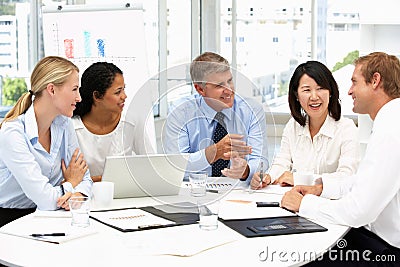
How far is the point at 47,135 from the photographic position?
2.80 metres

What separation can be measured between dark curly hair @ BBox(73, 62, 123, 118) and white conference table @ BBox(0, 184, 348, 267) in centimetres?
88

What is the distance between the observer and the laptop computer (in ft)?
8.62

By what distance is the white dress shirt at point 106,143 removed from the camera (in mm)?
3082

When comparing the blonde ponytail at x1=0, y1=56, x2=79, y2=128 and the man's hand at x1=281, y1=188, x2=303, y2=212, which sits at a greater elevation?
the blonde ponytail at x1=0, y1=56, x2=79, y2=128

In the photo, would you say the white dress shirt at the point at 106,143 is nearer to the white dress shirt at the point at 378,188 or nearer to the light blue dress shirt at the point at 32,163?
the light blue dress shirt at the point at 32,163

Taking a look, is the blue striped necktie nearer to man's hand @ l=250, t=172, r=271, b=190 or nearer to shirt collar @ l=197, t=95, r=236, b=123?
shirt collar @ l=197, t=95, r=236, b=123

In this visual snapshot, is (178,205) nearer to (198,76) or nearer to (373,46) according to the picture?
(198,76)

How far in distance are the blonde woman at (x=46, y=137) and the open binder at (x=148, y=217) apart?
249 mm

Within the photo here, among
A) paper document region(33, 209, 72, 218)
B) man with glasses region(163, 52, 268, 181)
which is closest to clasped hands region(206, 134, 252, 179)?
man with glasses region(163, 52, 268, 181)

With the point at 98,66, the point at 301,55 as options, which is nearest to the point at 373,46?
the point at 301,55

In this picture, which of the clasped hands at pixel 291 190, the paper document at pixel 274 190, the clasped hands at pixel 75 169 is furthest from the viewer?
the paper document at pixel 274 190

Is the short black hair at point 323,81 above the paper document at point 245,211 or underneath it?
above

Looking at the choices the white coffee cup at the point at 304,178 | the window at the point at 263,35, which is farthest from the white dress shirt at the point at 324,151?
the window at the point at 263,35

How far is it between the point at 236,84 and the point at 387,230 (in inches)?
32.0
